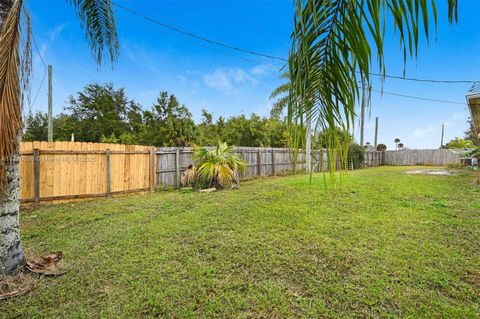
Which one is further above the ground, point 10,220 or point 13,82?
point 13,82

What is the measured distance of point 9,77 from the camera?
156cm

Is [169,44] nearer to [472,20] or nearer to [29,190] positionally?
[29,190]

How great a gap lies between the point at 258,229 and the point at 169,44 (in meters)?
7.53

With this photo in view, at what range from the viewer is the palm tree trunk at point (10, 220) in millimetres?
2008

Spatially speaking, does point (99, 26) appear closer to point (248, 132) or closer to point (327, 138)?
point (327, 138)

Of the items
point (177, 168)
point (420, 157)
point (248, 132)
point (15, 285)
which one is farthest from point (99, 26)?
point (420, 157)

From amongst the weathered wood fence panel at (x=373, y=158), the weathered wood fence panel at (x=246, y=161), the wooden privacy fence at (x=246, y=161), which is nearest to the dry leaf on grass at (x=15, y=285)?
the wooden privacy fence at (x=246, y=161)

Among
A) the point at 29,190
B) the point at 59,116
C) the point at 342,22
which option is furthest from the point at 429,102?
the point at 59,116

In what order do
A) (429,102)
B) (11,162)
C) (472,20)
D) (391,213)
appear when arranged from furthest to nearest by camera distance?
(429,102)
(391,213)
(11,162)
(472,20)

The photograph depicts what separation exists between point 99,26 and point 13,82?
78.9 inches

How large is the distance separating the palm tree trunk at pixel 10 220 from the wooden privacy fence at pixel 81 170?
3597mm

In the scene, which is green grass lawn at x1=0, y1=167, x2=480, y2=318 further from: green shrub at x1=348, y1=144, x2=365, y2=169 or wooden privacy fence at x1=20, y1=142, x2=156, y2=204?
green shrub at x1=348, y1=144, x2=365, y2=169

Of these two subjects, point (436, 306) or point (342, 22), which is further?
point (436, 306)

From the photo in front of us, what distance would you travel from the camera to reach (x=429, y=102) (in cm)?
1136
